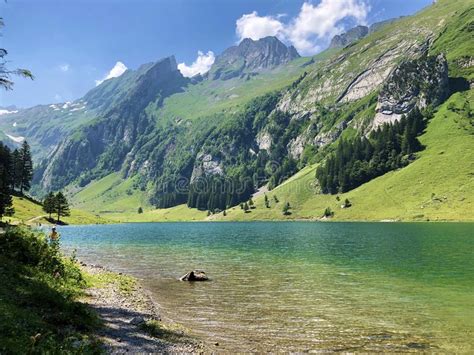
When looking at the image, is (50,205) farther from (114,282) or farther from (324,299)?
(324,299)

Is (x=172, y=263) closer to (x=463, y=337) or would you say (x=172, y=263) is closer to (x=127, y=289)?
(x=127, y=289)

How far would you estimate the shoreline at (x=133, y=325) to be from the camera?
20.1 m

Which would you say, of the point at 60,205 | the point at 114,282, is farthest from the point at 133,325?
the point at 60,205

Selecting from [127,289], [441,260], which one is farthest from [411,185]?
[127,289]

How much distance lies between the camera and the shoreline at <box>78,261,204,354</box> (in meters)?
20.1

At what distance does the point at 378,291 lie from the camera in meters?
37.1

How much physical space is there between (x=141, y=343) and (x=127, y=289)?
1855 centimetres

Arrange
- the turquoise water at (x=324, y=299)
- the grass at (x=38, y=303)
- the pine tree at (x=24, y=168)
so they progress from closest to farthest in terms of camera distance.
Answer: the grass at (x=38, y=303) < the turquoise water at (x=324, y=299) < the pine tree at (x=24, y=168)

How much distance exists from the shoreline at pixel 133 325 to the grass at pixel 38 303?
3.50ft

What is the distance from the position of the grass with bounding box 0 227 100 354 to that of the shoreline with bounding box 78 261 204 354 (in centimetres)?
107

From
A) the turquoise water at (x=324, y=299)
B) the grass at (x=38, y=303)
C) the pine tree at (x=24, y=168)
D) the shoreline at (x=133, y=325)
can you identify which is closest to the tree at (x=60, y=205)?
the pine tree at (x=24, y=168)

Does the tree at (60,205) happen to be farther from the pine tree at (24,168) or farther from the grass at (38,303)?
the grass at (38,303)

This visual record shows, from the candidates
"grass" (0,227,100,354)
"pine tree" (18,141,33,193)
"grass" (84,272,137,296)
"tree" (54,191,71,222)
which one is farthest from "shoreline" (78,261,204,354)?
"pine tree" (18,141,33,193)

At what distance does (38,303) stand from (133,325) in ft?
18.6
